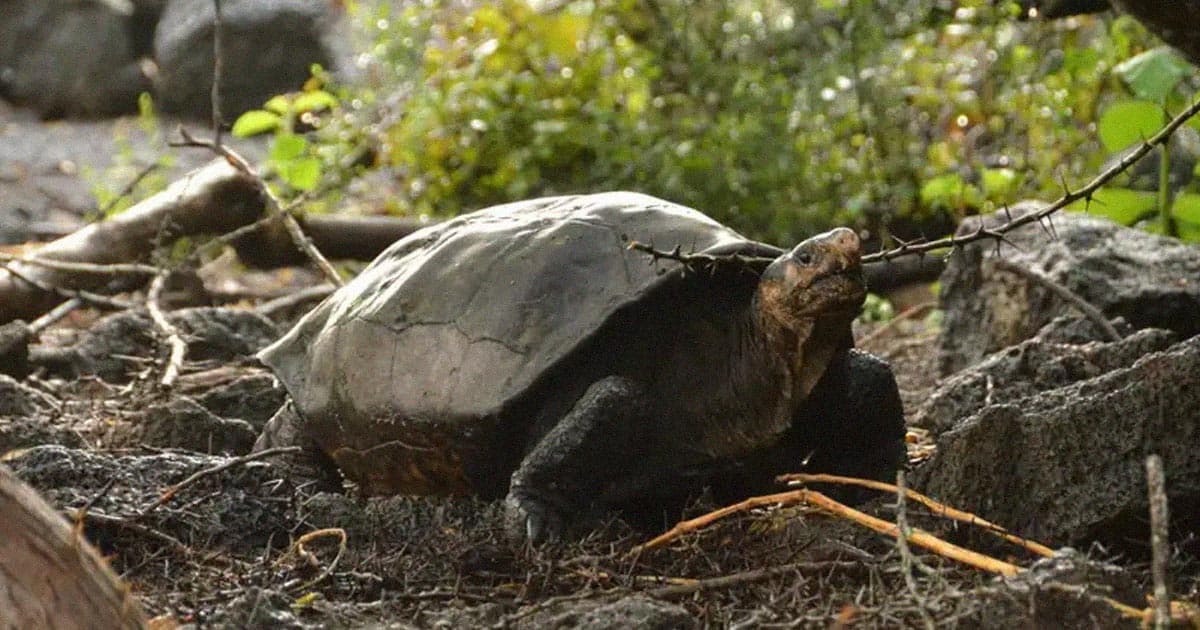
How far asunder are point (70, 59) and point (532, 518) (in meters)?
13.6

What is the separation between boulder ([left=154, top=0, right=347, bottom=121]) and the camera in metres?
14.9

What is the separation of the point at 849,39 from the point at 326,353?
4.57 metres

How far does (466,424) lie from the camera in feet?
11.5

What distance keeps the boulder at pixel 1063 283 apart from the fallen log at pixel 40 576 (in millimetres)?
3429

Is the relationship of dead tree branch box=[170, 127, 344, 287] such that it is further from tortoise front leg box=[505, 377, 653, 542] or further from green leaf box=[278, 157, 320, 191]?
tortoise front leg box=[505, 377, 653, 542]

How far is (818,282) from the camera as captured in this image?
3238 millimetres

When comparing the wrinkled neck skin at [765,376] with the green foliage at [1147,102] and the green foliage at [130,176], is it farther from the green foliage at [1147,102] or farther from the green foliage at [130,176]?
the green foliage at [130,176]

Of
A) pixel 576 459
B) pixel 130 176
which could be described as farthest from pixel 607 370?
pixel 130 176

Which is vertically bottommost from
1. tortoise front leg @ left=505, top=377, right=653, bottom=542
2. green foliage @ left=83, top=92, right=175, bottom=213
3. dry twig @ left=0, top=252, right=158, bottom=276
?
green foliage @ left=83, top=92, right=175, bottom=213

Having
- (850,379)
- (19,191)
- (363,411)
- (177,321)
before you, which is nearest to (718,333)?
(850,379)

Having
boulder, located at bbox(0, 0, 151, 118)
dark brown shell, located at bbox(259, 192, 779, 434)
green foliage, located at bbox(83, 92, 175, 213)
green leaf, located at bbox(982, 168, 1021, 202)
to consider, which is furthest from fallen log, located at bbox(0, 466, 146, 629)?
boulder, located at bbox(0, 0, 151, 118)

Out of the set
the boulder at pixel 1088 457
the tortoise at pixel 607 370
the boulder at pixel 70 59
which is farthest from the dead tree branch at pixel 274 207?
the boulder at pixel 70 59

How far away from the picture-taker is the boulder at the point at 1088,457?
2.90 meters

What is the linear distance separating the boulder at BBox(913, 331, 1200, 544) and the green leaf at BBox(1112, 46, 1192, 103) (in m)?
1.97
